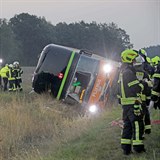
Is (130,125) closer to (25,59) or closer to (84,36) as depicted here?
(25,59)

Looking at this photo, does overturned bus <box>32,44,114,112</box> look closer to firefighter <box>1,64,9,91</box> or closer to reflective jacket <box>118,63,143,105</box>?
reflective jacket <box>118,63,143,105</box>

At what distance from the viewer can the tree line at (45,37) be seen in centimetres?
5416

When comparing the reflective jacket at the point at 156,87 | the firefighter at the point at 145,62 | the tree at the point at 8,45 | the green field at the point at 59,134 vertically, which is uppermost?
the tree at the point at 8,45

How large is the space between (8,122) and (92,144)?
10.3ft

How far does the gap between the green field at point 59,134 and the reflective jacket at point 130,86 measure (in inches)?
32.8

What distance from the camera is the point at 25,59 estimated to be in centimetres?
5603

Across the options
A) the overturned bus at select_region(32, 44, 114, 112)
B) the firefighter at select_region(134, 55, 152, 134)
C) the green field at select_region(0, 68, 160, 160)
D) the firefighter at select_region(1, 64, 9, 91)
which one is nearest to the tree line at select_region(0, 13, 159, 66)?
the firefighter at select_region(1, 64, 9, 91)

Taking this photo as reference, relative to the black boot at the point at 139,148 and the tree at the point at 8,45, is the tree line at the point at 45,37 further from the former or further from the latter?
the black boot at the point at 139,148

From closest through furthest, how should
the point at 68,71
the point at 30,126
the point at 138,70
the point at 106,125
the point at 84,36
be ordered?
1. the point at 138,70
2. the point at 106,125
3. the point at 30,126
4. the point at 68,71
5. the point at 84,36

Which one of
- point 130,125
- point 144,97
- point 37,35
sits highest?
point 37,35

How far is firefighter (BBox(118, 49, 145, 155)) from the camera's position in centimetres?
585

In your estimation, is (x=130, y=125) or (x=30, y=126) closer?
(x=130, y=125)

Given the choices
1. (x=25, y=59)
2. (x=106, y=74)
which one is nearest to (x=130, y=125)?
(x=106, y=74)

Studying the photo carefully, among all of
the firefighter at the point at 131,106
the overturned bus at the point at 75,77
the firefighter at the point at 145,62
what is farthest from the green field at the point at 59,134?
the firefighter at the point at 145,62
